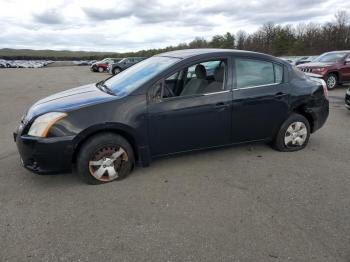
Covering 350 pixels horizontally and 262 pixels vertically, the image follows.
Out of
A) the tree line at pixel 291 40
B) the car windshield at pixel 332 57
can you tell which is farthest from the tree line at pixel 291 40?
the car windshield at pixel 332 57

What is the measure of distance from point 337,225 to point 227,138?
1.85 meters

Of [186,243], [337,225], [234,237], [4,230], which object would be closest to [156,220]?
[186,243]

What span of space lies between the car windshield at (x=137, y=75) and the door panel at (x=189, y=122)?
0.40 metres

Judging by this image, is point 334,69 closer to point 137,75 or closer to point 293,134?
point 293,134

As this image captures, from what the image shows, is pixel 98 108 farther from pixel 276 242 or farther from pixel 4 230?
pixel 276 242

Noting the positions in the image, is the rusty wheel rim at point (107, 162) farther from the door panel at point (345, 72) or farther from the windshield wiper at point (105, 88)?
the door panel at point (345, 72)

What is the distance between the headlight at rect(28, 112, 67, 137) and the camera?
11.8 feet

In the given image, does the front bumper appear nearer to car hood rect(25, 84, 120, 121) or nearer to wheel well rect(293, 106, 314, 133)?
car hood rect(25, 84, 120, 121)

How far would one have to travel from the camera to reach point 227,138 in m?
4.47

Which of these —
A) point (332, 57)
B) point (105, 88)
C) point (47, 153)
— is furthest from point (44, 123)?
point (332, 57)

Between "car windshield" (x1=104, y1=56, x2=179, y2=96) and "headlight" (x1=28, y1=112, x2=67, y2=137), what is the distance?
2.69ft

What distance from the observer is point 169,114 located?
4000 mm

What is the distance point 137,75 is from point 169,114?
2.74ft

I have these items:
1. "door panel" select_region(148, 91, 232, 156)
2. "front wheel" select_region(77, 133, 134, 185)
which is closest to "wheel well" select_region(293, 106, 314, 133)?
"door panel" select_region(148, 91, 232, 156)
